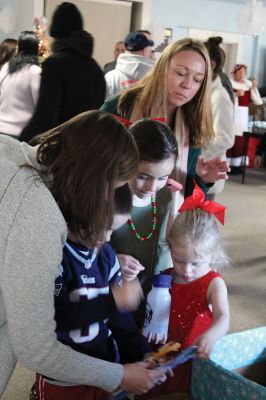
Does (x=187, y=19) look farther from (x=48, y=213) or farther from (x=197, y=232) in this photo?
(x=48, y=213)

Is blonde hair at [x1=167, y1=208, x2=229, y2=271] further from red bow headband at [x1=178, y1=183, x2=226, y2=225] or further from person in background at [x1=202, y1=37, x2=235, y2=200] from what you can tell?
person in background at [x1=202, y1=37, x2=235, y2=200]

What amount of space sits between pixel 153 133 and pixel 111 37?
6.28 m

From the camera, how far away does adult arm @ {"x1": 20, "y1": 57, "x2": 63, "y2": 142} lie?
8.00 feet

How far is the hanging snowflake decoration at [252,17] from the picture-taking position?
7.63 m

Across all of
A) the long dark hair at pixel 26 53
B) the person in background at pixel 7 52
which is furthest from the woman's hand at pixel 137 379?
the person in background at pixel 7 52

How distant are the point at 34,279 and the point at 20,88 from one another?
2.22 metres

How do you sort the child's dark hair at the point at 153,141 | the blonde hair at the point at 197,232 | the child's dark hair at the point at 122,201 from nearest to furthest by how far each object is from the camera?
the child's dark hair at the point at 122,201 < the child's dark hair at the point at 153,141 < the blonde hair at the point at 197,232

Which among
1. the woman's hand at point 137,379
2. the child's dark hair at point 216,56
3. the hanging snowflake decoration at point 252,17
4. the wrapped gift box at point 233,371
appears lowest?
the wrapped gift box at point 233,371

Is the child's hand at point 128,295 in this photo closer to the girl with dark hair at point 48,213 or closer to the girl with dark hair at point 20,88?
the girl with dark hair at point 48,213

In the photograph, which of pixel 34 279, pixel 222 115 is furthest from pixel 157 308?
pixel 222 115

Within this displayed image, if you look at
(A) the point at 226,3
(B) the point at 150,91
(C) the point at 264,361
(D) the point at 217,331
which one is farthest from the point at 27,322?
(A) the point at 226,3

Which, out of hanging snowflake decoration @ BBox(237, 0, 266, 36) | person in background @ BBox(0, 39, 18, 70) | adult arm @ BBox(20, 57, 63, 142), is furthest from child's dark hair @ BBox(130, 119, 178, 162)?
hanging snowflake decoration @ BBox(237, 0, 266, 36)

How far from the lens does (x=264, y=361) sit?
197cm

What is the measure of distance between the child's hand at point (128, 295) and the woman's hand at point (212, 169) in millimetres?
563
